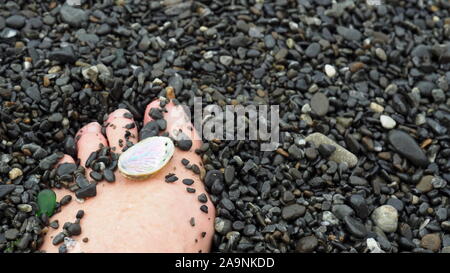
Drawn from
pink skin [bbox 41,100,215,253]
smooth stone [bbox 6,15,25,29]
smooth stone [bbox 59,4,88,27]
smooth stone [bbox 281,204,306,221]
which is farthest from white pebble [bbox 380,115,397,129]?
smooth stone [bbox 6,15,25,29]

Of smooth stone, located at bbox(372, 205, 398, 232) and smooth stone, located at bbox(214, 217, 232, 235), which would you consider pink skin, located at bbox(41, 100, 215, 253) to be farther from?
smooth stone, located at bbox(372, 205, 398, 232)

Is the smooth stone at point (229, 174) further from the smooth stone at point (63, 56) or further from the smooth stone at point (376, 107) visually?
the smooth stone at point (63, 56)

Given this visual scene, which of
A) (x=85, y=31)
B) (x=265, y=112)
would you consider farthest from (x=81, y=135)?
(x=265, y=112)

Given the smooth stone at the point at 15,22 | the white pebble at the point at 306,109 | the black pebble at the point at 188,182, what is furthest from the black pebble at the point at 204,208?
the smooth stone at the point at 15,22

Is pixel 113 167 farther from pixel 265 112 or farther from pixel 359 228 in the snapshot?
pixel 359 228

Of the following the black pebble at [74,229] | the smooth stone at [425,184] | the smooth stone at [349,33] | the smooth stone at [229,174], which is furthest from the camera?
the smooth stone at [349,33]

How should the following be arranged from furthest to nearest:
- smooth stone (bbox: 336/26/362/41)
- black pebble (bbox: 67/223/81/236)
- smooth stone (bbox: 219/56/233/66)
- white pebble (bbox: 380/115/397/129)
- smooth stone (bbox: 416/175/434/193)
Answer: smooth stone (bbox: 336/26/362/41), smooth stone (bbox: 219/56/233/66), white pebble (bbox: 380/115/397/129), smooth stone (bbox: 416/175/434/193), black pebble (bbox: 67/223/81/236)

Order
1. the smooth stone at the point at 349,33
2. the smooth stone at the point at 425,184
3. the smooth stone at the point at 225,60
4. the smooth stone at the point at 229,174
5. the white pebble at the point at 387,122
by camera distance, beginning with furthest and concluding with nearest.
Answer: the smooth stone at the point at 349,33 < the smooth stone at the point at 225,60 < the white pebble at the point at 387,122 < the smooth stone at the point at 425,184 < the smooth stone at the point at 229,174
